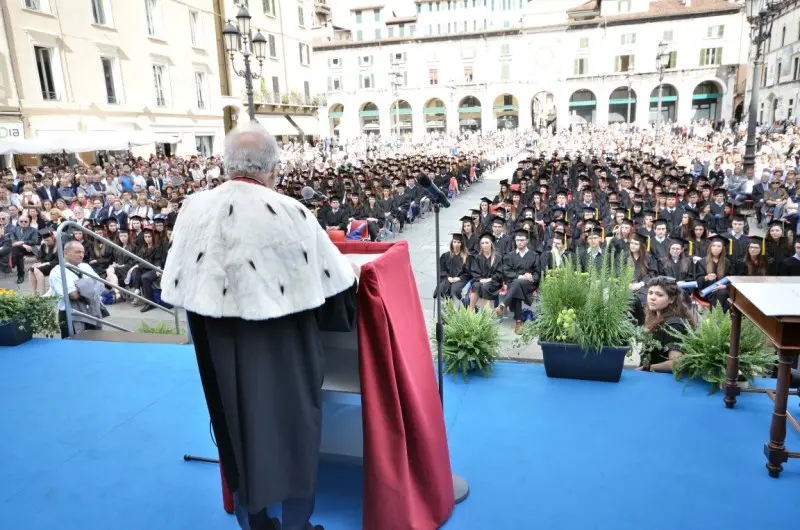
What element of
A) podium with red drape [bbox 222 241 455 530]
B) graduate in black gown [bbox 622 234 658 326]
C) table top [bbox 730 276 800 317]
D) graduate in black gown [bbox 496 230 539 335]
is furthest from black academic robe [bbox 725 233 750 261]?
podium with red drape [bbox 222 241 455 530]

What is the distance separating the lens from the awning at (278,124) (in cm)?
3553

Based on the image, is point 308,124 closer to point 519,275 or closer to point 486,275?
point 486,275

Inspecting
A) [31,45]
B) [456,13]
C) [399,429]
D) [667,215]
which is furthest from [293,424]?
[456,13]

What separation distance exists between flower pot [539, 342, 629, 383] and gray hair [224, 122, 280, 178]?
2752 mm

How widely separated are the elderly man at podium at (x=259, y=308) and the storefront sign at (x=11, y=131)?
2071cm

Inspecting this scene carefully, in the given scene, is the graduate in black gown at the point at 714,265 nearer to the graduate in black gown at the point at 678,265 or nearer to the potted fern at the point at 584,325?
the graduate in black gown at the point at 678,265

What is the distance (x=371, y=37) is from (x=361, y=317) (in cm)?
7291

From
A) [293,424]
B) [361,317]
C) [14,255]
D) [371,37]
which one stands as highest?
[371,37]

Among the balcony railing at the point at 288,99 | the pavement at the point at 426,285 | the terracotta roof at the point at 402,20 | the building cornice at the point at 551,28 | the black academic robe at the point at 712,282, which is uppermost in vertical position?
the terracotta roof at the point at 402,20

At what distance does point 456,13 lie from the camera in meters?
63.9

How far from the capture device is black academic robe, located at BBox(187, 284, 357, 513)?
2.20 metres

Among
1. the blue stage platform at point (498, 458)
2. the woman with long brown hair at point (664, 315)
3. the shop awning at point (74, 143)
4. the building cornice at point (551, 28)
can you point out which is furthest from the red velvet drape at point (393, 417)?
the building cornice at point (551, 28)

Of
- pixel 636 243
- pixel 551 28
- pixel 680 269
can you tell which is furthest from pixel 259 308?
pixel 551 28

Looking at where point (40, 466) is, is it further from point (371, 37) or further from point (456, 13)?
point (371, 37)
